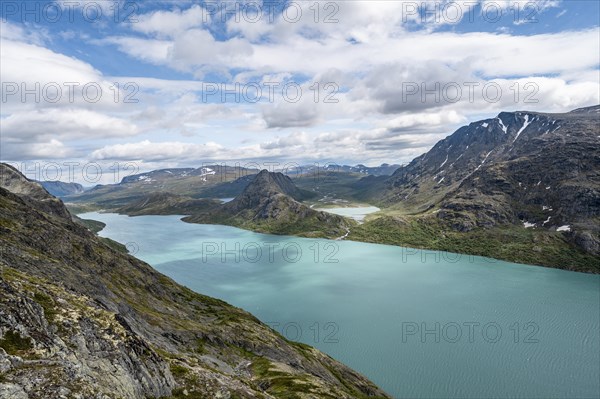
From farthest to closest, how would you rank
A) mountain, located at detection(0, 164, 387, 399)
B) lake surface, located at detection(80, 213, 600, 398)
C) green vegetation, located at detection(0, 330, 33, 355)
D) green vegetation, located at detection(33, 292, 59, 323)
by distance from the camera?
lake surface, located at detection(80, 213, 600, 398) → green vegetation, located at detection(33, 292, 59, 323) → mountain, located at detection(0, 164, 387, 399) → green vegetation, located at detection(0, 330, 33, 355)

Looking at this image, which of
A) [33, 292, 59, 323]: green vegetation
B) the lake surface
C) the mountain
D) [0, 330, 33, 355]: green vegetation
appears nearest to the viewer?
[0, 330, 33, 355]: green vegetation

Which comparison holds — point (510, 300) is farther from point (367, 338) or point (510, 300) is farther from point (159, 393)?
point (159, 393)

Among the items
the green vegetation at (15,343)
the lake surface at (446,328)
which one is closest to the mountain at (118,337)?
the green vegetation at (15,343)

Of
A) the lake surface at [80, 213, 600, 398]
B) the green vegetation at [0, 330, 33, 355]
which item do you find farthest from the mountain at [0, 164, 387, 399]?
the lake surface at [80, 213, 600, 398]

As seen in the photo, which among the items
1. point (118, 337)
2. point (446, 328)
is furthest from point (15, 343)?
point (446, 328)

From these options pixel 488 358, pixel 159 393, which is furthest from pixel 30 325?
pixel 488 358

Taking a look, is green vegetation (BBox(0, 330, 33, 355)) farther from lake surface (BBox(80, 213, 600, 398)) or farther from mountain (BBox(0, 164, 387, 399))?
lake surface (BBox(80, 213, 600, 398))

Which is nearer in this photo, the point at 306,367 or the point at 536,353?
the point at 306,367

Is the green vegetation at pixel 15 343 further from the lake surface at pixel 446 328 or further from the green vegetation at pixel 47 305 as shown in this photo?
the lake surface at pixel 446 328

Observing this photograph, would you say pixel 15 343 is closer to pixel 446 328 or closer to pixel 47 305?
pixel 47 305
